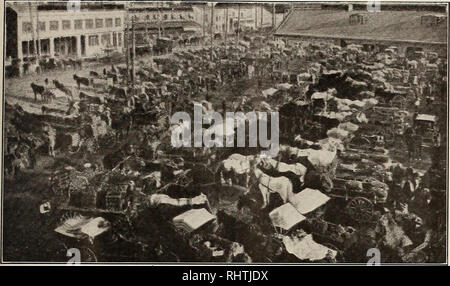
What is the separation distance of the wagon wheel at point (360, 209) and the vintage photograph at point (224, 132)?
0.07ft

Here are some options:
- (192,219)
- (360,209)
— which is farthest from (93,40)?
(360,209)

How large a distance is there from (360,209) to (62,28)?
3.29m

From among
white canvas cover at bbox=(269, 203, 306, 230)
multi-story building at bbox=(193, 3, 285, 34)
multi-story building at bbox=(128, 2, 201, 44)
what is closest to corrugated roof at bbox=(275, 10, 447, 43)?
multi-story building at bbox=(193, 3, 285, 34)

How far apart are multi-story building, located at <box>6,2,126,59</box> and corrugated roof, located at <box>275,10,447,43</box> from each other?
5.29 feet

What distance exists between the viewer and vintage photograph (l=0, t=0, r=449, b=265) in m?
4.53

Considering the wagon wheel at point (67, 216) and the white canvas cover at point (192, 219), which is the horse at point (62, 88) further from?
the white canvas cover at point (192, 219)

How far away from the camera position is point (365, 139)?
4648 mm

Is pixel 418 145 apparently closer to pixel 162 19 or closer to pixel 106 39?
pixel 162 19

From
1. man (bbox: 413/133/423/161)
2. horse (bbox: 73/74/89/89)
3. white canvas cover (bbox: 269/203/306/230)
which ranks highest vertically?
horse (bbox: 73/74/89/89)

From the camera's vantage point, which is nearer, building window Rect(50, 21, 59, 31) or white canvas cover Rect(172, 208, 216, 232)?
white canvas cover Rect(172, 208, 216, 232)

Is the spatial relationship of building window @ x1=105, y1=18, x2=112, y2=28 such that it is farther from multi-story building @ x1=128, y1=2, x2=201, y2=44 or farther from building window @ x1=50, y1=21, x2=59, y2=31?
building window @ x1=50, y1=21, x2=59, y2=31

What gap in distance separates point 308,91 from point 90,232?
2445 millimetres

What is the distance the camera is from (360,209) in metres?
4.57

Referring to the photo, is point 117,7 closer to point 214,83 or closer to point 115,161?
point 214,83
